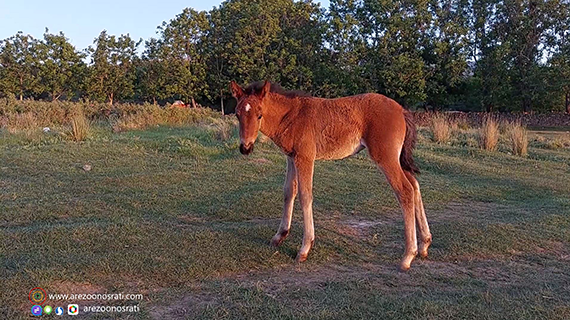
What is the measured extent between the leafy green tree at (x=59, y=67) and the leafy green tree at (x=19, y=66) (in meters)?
0.74

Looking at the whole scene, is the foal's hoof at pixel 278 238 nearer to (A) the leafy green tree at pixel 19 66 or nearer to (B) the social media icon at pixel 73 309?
(B) the social media icon at pixel 73 309

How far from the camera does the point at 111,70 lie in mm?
44344

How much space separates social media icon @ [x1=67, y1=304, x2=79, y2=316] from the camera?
369cm

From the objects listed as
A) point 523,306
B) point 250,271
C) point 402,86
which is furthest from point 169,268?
point 402,86

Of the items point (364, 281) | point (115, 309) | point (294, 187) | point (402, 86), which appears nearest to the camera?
point (115, 309)

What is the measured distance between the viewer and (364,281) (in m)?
4.57

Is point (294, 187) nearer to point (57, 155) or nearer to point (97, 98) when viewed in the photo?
point (57, 155)

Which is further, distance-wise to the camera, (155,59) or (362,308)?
(155,59)

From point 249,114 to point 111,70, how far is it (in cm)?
4359

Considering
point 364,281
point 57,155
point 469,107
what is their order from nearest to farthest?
point 364,281 → point 57,155 → point 469,107

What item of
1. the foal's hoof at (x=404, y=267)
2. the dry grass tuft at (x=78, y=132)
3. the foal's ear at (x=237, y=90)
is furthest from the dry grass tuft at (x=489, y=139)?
the dry grass tuft at (x=78, y=132)

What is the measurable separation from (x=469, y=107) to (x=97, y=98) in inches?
1425

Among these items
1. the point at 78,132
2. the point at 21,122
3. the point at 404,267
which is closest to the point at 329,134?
the point at 404,267

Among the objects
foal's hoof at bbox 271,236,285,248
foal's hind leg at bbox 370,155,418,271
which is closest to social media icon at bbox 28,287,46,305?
foal's hoof at bbox 271,236,285,248
